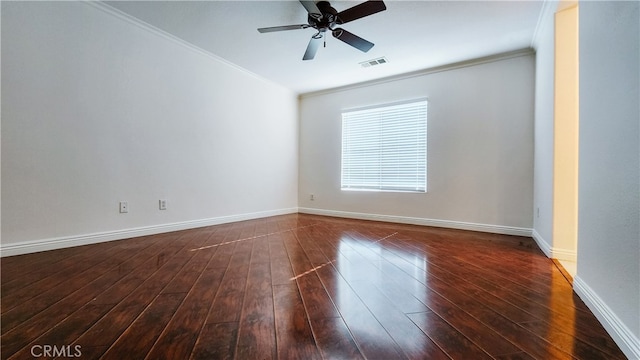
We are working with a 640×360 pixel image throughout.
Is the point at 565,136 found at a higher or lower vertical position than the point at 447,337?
higher

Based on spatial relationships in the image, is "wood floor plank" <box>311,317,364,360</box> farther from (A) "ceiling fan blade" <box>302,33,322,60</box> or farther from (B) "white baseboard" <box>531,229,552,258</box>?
(A) "ceiling fan blade" <box>302,33,322,60</box>

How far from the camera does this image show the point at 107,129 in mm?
2635

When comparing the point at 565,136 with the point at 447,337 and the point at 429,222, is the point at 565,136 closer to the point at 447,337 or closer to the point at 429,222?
the point at 429,222

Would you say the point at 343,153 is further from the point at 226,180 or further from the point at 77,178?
the point at 77,178

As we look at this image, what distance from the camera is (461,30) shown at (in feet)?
9.17

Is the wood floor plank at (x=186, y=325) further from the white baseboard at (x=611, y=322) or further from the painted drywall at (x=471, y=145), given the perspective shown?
the painted drywall at (x=471, y=145)

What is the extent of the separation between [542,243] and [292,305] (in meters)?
2.58

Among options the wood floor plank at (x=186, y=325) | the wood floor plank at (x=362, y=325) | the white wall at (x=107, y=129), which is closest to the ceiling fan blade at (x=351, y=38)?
the white wall at (x=107, y=129)

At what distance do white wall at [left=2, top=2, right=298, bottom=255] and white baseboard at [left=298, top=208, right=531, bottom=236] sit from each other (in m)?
1.53

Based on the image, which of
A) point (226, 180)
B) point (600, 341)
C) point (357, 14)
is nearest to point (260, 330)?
point (600, 341)

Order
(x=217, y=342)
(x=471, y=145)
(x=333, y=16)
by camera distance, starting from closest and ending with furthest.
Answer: (x=217, y=342) < (x=333, y=16) < (x=471, y=145)

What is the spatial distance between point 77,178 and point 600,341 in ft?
12.3

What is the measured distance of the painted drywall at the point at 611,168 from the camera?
103 cm

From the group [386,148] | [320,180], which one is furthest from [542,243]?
[320,180]
